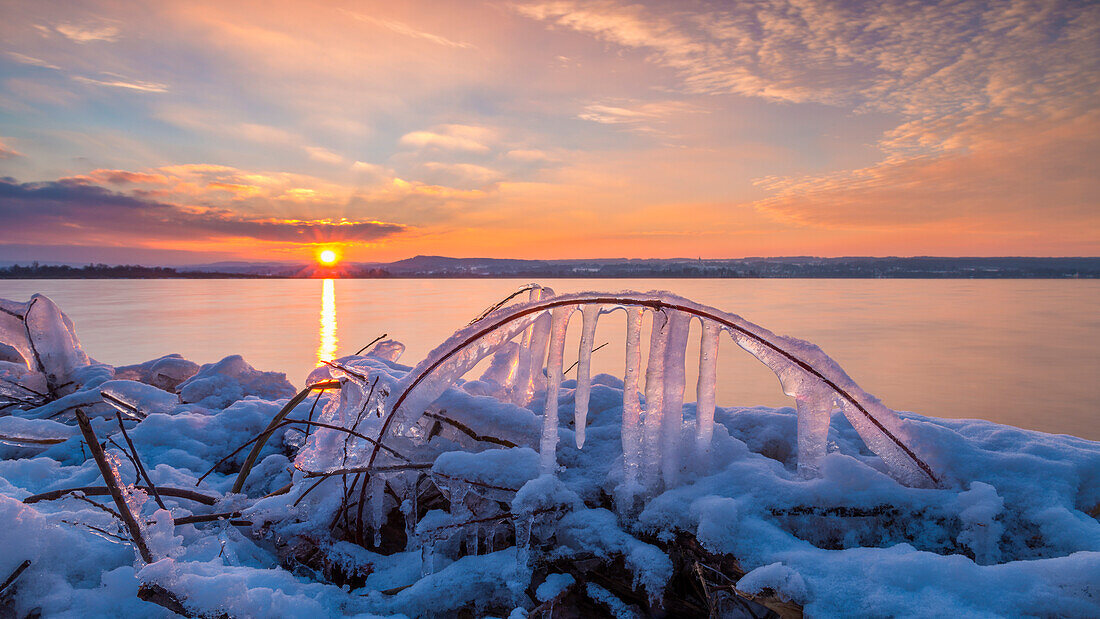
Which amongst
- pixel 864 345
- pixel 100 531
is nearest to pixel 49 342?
pixel 100 531

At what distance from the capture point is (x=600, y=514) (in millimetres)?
1566

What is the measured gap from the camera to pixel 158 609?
4.22 ft

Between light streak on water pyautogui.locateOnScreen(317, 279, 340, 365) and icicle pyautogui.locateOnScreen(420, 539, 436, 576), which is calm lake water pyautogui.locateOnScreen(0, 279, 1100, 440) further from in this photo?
icicle pyautogui.locateOnScreen(420, 539, 436, 576)

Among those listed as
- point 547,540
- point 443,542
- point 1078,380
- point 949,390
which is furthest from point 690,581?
point 1078,380

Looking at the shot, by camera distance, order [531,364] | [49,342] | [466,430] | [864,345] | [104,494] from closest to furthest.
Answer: [104,494]
[466,430]
[531,364]
[49,342]
[864,345]

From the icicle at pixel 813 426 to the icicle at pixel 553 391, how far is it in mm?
689

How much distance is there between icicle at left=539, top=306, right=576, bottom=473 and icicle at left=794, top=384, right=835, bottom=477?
689 mm

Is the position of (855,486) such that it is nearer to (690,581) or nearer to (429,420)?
(690,581)

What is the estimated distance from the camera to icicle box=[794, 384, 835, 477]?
1.52m

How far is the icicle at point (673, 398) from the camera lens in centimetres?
154

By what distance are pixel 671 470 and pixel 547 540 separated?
1.34 feet

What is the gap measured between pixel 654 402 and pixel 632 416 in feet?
0.25

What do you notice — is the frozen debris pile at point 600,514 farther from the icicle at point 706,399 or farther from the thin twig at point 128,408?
the thin twig at point 128,408

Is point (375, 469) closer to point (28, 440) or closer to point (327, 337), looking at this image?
point (28, 440)
